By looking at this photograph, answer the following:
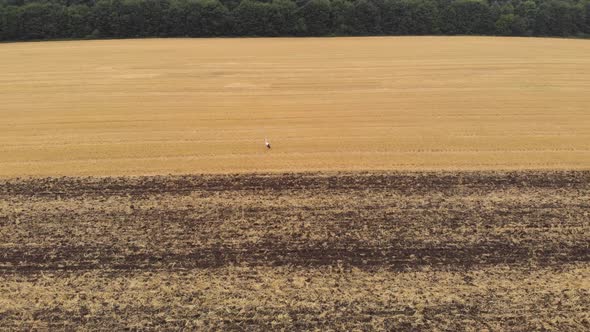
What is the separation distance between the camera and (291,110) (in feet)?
74.5

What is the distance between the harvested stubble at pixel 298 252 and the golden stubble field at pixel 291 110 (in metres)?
1.86

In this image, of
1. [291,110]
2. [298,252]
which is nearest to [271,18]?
[291,110]

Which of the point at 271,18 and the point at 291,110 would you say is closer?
the point at 291,110

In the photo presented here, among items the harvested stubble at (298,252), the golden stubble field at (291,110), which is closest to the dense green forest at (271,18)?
the golden stubble field at (291,110)

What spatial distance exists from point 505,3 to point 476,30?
5388 mm

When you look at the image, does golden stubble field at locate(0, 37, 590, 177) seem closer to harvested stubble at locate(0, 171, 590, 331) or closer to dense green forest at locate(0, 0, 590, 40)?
harvested stubble at locate(0, 171, 590, 331)

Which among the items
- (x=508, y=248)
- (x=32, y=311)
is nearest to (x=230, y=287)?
(x=32, y=311)

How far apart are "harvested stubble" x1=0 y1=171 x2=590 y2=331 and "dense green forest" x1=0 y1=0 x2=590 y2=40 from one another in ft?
117

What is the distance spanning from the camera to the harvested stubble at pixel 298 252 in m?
8.95

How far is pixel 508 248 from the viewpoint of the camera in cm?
1100

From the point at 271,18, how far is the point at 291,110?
90.5 feet

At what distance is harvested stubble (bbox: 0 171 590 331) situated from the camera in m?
8.95

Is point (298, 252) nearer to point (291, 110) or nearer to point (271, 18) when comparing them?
point (291, 110)

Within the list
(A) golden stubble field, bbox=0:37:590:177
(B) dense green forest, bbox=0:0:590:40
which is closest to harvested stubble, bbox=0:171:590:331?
(A) golden stubble field, bbox=0:37:590:177
